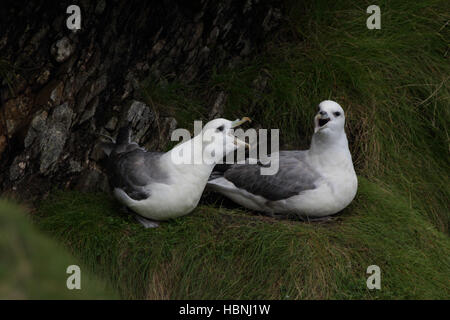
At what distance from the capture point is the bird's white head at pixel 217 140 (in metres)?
3.19

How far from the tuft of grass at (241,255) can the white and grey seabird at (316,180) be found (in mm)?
126

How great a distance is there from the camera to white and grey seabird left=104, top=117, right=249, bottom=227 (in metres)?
3.15

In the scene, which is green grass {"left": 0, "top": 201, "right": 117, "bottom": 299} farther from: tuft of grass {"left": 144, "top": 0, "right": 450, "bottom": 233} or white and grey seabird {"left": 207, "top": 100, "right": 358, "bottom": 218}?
tuft of grass {"left": 144, "top": 0, "right": 450, "bottom": 233}

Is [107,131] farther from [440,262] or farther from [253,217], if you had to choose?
[440,262]

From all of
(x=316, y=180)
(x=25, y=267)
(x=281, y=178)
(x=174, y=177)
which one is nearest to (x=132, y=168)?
(x=174, y=177)

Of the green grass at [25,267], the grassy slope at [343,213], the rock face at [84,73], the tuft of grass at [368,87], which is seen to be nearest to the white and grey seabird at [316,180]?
the grassy slope at [343,213]

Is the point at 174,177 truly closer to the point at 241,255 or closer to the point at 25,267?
the point at 241,255

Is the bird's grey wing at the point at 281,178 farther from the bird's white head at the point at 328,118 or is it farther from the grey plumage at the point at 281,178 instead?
the bird's white head at the point at 328,118

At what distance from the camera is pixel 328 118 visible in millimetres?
3289

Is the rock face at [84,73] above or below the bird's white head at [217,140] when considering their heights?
above

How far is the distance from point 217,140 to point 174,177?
1.02 ft

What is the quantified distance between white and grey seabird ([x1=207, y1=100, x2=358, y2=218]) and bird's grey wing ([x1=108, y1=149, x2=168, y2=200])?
0.60 metres
